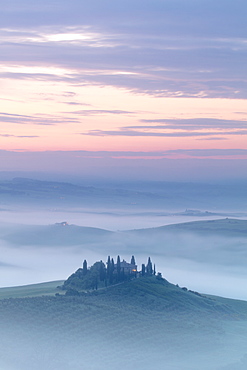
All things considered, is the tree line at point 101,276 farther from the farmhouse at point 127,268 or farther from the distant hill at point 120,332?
the distant hill at point 120,332

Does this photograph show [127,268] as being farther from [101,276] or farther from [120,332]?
[120,332]

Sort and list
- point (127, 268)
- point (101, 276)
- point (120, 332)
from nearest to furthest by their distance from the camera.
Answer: point (120, 332), point (101, 276), point (127, 268)

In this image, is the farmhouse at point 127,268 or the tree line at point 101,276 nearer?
the tree line at point 101,276

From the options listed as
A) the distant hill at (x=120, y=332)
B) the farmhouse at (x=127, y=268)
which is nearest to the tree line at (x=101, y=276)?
the farmhouse at (x=127, y=268)

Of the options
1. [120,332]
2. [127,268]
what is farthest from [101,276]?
[120,332]

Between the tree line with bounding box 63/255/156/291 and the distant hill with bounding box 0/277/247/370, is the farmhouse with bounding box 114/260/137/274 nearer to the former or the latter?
the tree line with bounding box 63/255/156/291

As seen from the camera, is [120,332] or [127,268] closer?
[120,332]

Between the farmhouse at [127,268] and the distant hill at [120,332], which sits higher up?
the farmhouse at [127,268]

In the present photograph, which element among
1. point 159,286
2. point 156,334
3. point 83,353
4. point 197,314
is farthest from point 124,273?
point 83,353

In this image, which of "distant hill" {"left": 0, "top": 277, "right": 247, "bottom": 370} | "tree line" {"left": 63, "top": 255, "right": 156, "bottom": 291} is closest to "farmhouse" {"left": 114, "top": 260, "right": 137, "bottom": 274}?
"tree line" {"left": 63, "top": 255, "right": 156, "bottom": 291}
